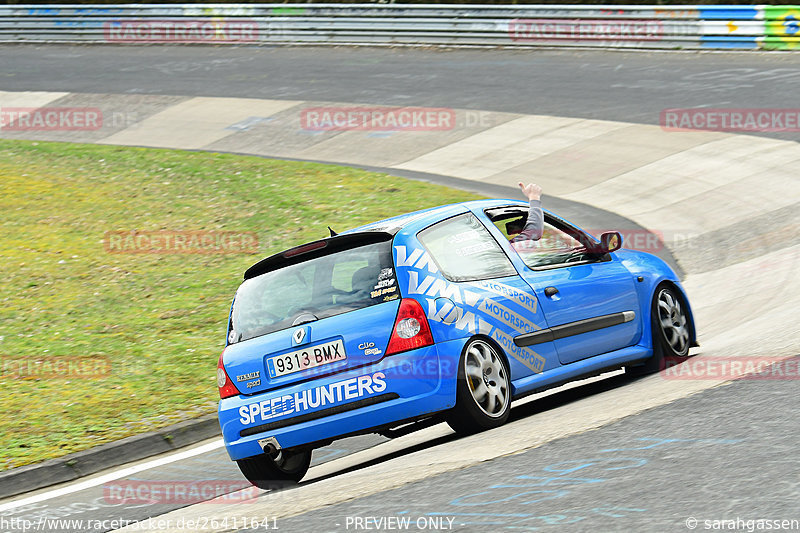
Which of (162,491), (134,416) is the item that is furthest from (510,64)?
(162,491)

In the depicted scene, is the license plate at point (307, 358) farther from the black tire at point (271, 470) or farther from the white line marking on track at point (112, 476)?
the white line marking on track at point (112, 476)

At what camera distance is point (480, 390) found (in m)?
6.75

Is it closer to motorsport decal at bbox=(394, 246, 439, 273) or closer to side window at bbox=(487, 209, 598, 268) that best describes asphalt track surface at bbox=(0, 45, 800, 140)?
side window at bbox=(487, 209, 598, 268)

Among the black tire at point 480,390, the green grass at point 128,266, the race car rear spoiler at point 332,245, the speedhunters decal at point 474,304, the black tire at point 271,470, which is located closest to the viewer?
the black tire at point 480,390

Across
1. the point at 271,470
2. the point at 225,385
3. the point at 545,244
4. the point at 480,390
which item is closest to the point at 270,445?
the point at 271,470

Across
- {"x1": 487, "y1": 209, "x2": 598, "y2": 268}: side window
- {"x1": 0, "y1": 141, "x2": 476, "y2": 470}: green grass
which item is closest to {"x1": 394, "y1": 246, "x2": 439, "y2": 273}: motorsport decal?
{"x1": 487, "y1": 209, "x2": 598, "y2": 268}: side window

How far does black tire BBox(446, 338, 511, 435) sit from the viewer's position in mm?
6602

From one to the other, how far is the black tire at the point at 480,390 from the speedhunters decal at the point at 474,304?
12 cm

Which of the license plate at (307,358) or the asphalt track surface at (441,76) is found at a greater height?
the asphalt track surface at (441,76)

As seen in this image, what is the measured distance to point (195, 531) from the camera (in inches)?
223

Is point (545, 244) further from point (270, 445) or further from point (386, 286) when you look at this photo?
point (270, 445)

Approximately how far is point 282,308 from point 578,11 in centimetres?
2151

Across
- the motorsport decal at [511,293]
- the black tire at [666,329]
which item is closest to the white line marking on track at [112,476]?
the motorsport decal at [511,293]

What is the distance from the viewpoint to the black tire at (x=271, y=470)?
685 cm
